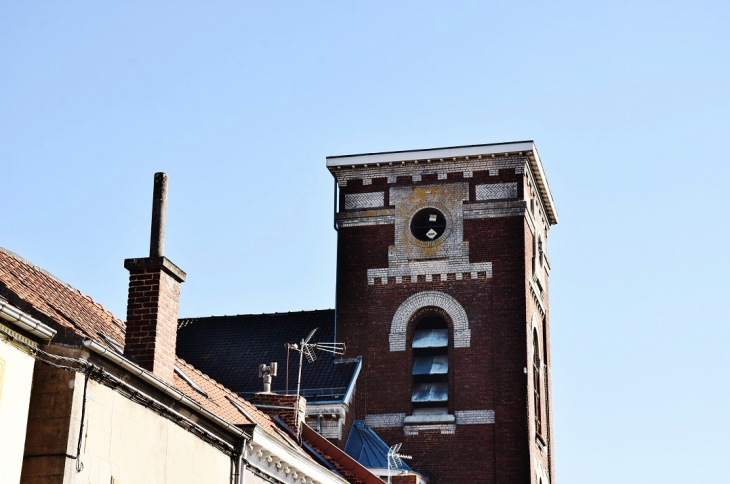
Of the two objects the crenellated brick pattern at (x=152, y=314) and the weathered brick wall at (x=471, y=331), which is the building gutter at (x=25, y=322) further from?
the weathered brick wall at (x=471, y=331)

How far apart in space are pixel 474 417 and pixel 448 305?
10.7 feet

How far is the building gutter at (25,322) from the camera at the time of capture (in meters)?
14.7

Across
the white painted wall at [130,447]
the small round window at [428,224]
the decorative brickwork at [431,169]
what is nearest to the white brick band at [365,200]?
the decorative brickwork at [431,169]

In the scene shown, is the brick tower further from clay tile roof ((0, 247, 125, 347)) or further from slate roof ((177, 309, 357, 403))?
clay tile roof ((0, 247, 125, 347))

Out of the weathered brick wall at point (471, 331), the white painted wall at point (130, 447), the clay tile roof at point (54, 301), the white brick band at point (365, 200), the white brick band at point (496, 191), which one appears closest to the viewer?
the white painted wall at point (130, 447)

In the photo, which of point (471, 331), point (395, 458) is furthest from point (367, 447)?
point (471, 331)

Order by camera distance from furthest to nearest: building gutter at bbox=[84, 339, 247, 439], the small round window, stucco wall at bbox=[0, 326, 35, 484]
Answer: the small round window, building gutter at bbox=[84, 339, 247, 439], stucco wall at bbox=[0, 326, 35, 484]

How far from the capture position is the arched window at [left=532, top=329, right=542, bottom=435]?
36.9 meters

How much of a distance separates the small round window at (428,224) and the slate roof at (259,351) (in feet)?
11.7

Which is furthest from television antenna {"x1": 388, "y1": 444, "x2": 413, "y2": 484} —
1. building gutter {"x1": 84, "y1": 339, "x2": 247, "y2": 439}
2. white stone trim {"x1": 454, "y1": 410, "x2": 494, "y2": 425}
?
building gutter {"x1": 84, "y1": 339, "x2": 247, "y2": 439}

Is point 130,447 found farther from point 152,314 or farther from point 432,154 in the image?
point 432,154

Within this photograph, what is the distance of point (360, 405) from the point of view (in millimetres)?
35500

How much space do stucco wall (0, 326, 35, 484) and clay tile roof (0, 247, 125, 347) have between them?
3.07ft

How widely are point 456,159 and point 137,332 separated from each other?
18626 millimetres
